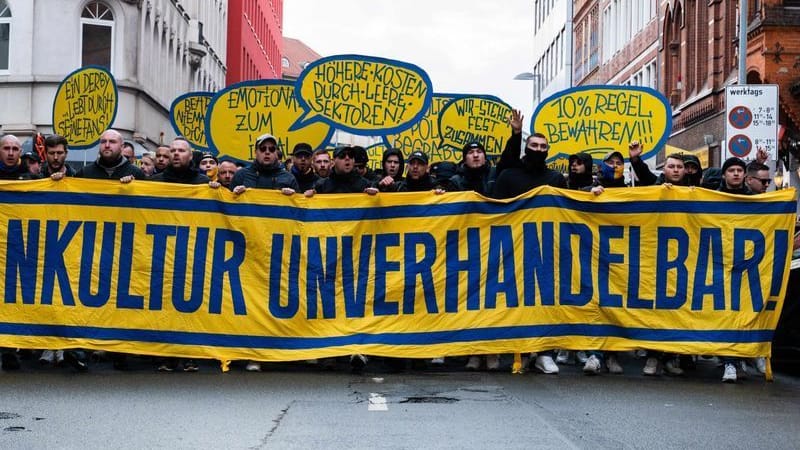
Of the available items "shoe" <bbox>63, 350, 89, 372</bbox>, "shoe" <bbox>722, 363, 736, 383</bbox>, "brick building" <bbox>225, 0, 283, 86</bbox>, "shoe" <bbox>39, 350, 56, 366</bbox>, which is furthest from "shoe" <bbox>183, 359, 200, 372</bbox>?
"brick building" <bbox>225, 0, 283, 86</bbox>

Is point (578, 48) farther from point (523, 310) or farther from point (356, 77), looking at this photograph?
point (523, 310)

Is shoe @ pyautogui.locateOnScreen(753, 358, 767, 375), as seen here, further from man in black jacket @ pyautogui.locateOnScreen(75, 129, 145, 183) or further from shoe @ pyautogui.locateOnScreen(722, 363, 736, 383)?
man in black jacket @ pyautogui.locateOnScreen(75, 129, 145, 183)

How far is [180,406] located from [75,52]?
25.3 metres

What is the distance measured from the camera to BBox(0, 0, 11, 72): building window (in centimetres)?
3300

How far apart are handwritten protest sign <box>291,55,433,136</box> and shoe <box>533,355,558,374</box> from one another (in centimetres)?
599

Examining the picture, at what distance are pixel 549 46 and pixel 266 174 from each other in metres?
62.5

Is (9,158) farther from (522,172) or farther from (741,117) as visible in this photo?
(741,117)

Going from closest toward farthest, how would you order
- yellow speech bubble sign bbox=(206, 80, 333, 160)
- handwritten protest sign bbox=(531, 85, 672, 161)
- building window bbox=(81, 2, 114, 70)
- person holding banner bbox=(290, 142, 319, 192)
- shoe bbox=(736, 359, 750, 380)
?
shoe bbox=(736, 359, 750, 380) → person holding banner bbox=(290, 142, 319, 192) → handwritten protest sign bbox=(531, 85, 672, 161) → yellow speech bubble sign bbox=(206, 80, 333, 160) → building window bbox=(81, 2, 114, 70)

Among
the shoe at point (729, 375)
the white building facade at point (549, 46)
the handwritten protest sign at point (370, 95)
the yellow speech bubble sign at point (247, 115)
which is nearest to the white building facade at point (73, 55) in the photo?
the yellow speech bubble sign at point (247, 115)

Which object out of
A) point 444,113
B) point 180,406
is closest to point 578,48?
point 444,113

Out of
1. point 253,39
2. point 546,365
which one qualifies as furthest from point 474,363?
point 253,39

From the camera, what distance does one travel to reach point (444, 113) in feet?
65.9

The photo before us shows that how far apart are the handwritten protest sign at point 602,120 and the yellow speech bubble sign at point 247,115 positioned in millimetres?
3436

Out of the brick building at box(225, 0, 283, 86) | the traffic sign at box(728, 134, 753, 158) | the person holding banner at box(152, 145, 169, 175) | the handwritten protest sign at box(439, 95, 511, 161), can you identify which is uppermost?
the brick building at box(225, 0, 283, 86)
